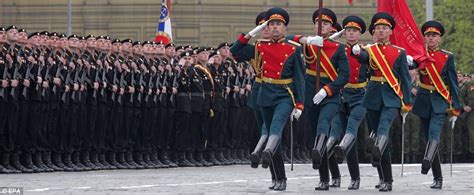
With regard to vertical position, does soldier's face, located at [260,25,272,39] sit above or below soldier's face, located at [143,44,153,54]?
above

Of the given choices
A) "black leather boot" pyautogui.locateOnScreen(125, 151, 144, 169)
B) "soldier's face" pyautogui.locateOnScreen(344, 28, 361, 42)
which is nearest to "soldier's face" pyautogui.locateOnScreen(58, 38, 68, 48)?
"black leather boot" pyautogui.locateOnScreen(125, 151, 144, 169)

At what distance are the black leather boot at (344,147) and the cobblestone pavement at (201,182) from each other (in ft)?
1.50

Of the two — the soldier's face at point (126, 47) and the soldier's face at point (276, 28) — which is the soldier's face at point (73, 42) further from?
the soldier's face at point (276, 28)

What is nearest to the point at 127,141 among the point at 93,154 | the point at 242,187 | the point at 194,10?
the point at 93,154

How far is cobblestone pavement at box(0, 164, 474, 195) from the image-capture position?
739 inches

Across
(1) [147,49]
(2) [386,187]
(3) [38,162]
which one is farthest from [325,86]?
(1) [147,49]

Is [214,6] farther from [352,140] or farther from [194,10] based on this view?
[352,140]

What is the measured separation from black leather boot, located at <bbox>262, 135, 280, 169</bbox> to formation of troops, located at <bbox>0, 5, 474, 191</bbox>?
0.7 inches

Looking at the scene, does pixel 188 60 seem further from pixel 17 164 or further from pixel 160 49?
pixel 17 164

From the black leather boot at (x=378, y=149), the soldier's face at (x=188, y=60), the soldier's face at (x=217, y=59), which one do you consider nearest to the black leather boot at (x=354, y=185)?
the black leather boot at (x=378, y=149)

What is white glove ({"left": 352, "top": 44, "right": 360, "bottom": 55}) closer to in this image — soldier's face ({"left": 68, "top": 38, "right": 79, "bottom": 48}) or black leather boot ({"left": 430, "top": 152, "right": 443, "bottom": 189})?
black leather boot ({"left": 430, "top": 152, "right": 443, "bottom": 189})

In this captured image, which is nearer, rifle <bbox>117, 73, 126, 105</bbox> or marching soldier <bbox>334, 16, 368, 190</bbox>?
marching soldier <bbox>334, 16, 368, 190</bbox>

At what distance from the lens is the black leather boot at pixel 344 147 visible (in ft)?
60.4

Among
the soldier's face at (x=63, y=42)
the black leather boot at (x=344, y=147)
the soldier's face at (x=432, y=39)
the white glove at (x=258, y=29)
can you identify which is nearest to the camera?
the black leather boot at (x=344, y=147)
